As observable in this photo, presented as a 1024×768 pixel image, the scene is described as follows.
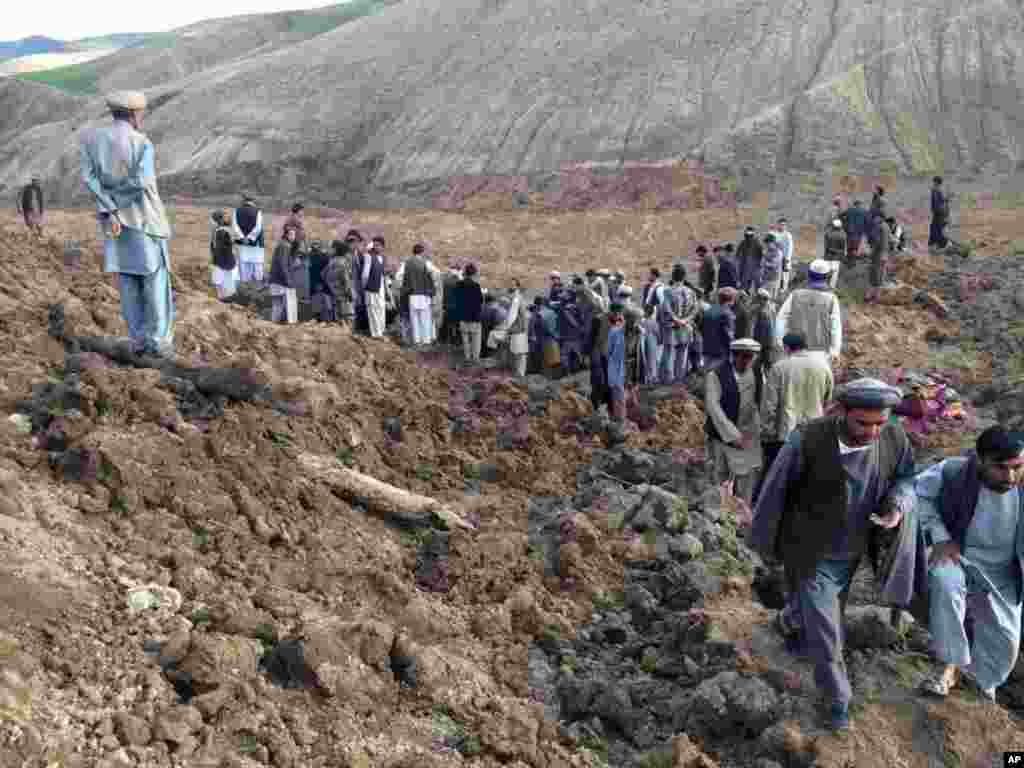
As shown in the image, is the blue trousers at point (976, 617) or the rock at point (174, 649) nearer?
the rock at point (174, 649)

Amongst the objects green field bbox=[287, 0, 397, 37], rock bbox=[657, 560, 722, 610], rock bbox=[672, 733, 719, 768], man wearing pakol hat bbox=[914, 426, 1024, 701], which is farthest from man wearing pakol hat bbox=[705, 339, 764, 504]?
green field bbox=[287, 0, 397, 37]

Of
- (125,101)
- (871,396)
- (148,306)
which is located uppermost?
(125,101)

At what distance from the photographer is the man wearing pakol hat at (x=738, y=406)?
→ 6.90 m

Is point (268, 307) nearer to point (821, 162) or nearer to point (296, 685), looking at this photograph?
point (296, 685)

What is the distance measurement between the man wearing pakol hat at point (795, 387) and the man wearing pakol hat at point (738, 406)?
30 cm

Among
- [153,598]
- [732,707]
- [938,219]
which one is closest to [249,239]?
[153,598]

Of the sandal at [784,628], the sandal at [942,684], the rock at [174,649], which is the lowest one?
the sandal at [942,684]

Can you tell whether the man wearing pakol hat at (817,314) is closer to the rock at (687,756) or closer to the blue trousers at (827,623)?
the blue trousers at (827,623)

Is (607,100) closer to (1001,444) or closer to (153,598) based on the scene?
(1001,444)

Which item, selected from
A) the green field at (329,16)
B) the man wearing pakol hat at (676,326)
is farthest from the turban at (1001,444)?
the green field at (329,16)

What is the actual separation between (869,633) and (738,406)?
2306 mm

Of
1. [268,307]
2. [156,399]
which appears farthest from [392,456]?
[268,307]

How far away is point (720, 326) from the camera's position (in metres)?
9.65

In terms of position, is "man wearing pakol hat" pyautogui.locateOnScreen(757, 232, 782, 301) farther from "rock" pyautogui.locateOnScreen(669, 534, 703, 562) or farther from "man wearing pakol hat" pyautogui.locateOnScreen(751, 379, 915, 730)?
"man wearing pakol hat" pyautogui.locateOnScreen(751, 379, 915, 730)
